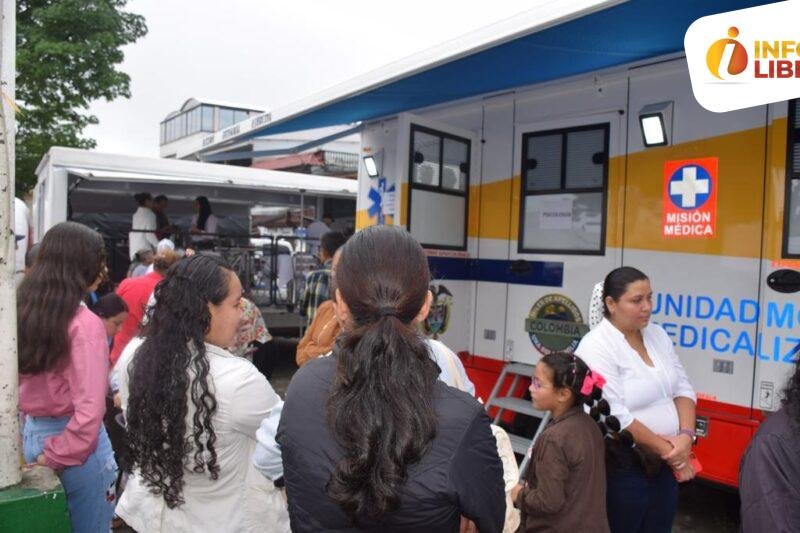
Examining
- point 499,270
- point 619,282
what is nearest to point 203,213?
point 499,270

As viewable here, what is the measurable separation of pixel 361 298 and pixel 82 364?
1370 mm

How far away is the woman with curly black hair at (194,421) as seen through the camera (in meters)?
2.01

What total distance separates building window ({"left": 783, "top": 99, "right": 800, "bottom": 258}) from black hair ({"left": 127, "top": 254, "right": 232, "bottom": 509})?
3004mm

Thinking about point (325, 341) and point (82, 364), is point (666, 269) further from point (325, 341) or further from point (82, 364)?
point (82, 364)

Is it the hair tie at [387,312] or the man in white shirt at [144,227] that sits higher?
the man in white shirt at [144,227]

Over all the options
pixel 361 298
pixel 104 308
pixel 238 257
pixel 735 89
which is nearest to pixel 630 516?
pixel 735 89

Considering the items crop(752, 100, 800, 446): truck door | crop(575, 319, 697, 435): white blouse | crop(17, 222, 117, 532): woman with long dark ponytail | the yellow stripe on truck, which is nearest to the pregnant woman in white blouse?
crop(575, 319, 697, 435): white blouse

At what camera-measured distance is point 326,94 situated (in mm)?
4828

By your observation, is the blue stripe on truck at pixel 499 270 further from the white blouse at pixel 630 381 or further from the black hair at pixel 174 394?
the black hair at pixel 174 394

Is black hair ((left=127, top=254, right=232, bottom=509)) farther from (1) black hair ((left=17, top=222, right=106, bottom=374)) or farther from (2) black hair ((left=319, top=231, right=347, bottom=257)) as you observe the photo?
(2) black hair ((left=319, top=231, right=347, bottom=257))

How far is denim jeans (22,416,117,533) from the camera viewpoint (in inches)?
94.6

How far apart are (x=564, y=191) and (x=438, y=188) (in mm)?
970

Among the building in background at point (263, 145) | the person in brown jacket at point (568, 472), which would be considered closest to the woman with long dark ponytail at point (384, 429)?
the person in brown jacket at point (568, 472)

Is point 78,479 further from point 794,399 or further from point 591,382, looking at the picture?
point 794,399
